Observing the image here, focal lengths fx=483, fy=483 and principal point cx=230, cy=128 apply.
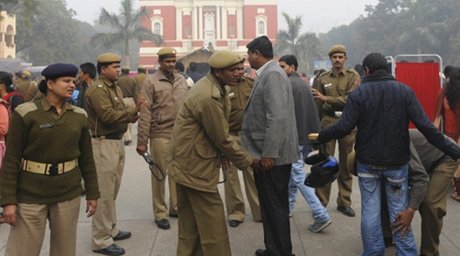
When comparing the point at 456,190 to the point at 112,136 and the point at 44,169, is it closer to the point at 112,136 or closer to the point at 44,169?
the point at 112,136

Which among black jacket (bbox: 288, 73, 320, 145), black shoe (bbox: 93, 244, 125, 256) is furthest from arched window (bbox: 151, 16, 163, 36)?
black shoe (bbox: 93, 244, 125, 256)

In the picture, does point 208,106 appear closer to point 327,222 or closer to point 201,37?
point 327,222

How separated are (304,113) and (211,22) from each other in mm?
62015

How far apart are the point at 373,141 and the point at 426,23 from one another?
5194 centimetres

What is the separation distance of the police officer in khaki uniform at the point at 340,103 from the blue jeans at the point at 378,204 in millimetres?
1575

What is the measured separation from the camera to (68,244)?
317cm

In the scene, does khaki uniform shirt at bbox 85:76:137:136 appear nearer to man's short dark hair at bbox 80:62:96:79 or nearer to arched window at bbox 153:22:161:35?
man's short dark hair at bbox 80:62:96:79

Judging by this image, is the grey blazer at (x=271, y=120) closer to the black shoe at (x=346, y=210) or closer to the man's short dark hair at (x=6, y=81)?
the black shoe at (x=346, y=210)

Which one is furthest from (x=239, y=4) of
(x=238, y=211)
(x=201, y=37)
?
(x=238, y=211)

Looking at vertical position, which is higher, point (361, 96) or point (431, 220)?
point (361, 96)

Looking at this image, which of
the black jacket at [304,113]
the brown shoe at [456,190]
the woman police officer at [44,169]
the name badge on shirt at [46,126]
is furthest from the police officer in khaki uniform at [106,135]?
the brown shoe at [456,190]

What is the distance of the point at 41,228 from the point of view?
307 cm

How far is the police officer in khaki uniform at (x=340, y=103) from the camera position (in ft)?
17.8

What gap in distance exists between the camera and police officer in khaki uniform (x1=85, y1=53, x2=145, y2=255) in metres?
4.31
